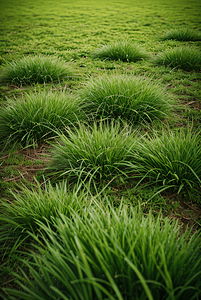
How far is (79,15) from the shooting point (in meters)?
8.33

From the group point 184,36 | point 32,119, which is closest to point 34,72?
point 32,119

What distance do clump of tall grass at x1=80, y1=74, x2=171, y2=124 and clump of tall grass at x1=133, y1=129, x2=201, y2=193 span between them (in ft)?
1.94

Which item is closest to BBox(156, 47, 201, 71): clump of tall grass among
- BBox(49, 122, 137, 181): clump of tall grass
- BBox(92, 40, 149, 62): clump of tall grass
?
BBox(92, 40, 149, 62): clump of tall grass

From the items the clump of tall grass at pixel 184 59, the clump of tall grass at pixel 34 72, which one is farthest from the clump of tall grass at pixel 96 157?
the clump of tall grass at pixel 184 59

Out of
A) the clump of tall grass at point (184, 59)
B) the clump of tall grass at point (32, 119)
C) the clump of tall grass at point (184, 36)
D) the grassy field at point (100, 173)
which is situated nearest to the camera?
the grassy field at point (100, 173)

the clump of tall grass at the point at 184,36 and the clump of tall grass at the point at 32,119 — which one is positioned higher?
the clump of tall grass at the point at 184,36

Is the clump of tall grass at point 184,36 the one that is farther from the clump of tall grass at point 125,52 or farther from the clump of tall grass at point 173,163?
the clump of tall grass at point 173,163

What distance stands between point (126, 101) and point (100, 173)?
3.06 ft

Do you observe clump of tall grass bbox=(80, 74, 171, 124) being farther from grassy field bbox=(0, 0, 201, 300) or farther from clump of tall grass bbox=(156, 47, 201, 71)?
clump of tall grass bbox=(156, 47, 201, 71)

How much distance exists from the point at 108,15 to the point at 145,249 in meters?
9.38

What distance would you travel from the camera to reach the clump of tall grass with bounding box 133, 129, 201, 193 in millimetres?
1419

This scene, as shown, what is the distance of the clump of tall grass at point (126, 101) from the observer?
2.07 m

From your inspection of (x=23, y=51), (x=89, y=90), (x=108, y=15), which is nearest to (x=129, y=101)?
(x=89, y=90)

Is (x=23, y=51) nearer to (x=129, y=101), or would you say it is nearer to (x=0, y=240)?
(x=129, y=101)
